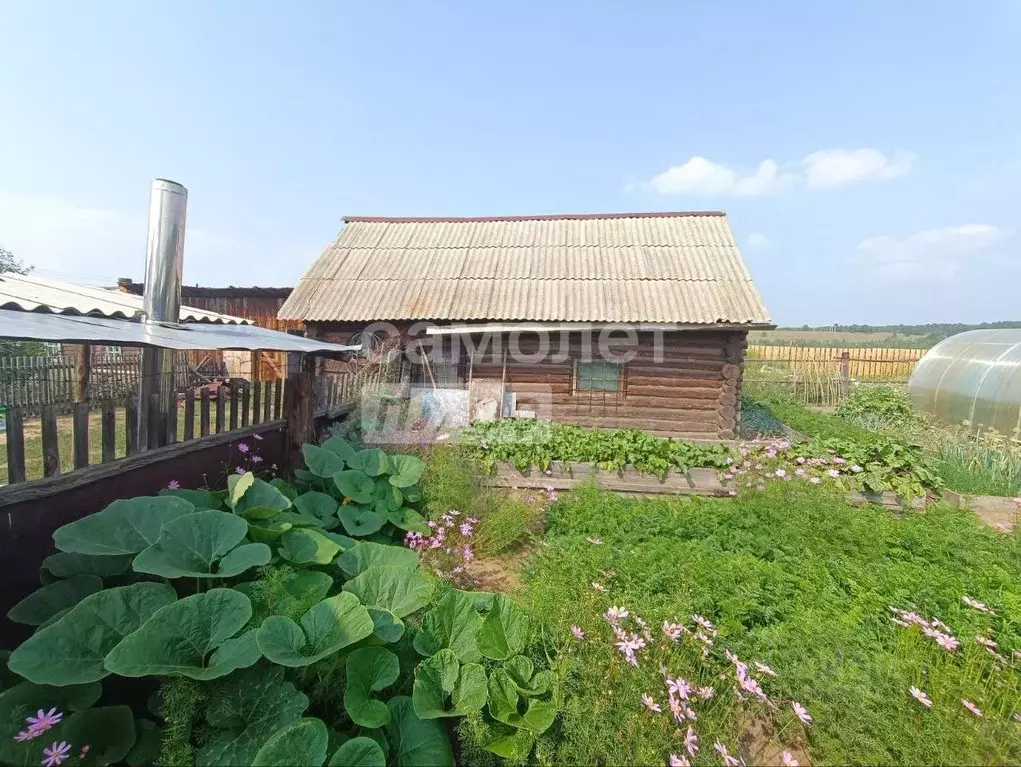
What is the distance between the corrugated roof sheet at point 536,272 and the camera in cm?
933

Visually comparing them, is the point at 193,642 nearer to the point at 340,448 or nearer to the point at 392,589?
the point at 392,589

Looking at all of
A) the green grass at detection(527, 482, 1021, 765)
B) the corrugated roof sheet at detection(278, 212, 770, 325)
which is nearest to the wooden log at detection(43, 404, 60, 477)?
the green grass at detection(527, 482, 1021, 765)

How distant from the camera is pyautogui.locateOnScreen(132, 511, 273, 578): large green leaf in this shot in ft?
7.47

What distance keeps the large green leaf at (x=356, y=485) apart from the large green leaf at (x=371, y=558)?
1199 mm

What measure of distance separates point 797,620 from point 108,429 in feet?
15.9

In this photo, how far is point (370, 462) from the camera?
4.43m

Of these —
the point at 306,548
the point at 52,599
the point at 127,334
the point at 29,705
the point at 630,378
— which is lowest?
the point at 29,705

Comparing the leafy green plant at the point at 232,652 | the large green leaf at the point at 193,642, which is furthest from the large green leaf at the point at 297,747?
the large green leaf at the point at 193,642

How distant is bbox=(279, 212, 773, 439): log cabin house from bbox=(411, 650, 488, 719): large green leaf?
23.4ft

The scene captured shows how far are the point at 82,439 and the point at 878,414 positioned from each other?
49.2ft

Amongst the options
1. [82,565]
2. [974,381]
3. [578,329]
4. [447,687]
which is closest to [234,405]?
[82,565]

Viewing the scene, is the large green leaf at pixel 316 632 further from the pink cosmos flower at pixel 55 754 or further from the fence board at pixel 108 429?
the fence board at pixel 108 429

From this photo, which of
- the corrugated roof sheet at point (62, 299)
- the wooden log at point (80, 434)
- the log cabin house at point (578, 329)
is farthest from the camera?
the log cabin house at point (578, 329)

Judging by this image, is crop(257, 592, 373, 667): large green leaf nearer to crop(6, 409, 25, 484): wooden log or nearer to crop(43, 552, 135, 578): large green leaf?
crop(43, 552, 135, 578): large green leaf
